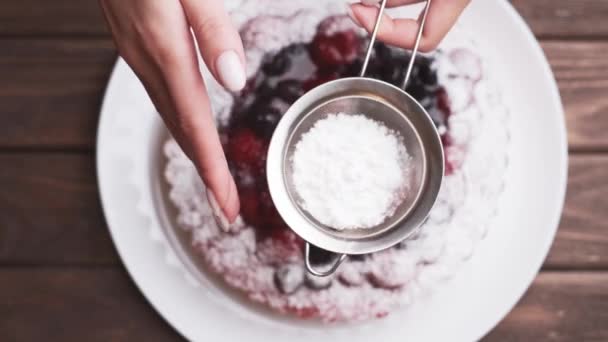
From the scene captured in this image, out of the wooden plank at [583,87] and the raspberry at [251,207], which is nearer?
the raspberry at [251,207]

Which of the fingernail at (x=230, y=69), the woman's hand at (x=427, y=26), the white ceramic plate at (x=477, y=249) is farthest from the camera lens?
the white ceramic plate at (x=477, y=249)

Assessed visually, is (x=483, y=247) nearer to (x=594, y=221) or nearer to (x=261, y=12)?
(x=594, y=221)

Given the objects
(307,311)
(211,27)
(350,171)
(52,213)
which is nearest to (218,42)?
(211,27)

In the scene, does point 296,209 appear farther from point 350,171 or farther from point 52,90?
point 52,90

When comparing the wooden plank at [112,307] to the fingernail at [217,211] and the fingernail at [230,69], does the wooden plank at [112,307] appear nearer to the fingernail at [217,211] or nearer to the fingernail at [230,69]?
the fingernail at [217,211]

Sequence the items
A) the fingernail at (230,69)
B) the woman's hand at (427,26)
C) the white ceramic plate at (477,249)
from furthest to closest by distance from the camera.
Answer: the white ceramic plate at (477,249), the woman's hand at (427,26), the fingernail at (230,69)

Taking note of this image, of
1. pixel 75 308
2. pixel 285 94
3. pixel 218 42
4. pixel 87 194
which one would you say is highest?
pixel 218 42

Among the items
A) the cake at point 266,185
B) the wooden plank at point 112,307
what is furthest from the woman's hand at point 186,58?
the wooden plank at point 112,307
